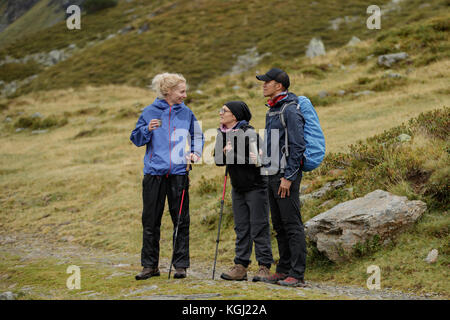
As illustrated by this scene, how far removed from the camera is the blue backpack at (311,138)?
5.41 meters

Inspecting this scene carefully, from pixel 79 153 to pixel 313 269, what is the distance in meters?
14.5

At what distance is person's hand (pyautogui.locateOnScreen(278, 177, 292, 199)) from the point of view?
5293 mm

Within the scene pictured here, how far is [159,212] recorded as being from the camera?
596 centimetres

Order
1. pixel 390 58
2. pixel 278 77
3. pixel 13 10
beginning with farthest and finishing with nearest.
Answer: pixel 13 10, pixel 390 58, pixel 278 77

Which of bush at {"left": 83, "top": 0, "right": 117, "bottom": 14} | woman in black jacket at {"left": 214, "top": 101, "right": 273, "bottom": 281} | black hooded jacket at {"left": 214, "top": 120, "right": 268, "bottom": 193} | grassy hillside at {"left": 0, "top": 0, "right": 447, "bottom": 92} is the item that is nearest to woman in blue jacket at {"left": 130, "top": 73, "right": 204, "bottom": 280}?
black hooded jacket at {"left": 214, "top": 120, "right": 268, "bottom": 193}

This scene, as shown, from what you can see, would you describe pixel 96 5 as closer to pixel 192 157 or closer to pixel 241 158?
pixel 192 157

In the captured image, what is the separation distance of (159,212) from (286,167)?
177 centimetres

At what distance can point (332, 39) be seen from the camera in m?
39.3

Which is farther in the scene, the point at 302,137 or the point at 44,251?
the point at 44,251

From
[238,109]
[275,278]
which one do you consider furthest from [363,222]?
[238,109]

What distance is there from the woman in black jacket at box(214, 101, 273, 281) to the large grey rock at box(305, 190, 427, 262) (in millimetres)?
1146

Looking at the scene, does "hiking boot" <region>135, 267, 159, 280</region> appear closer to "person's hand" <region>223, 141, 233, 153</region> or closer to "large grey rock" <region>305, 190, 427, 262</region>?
"person's hand" <region>223, 141, 233, 153</region>
